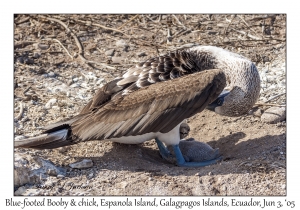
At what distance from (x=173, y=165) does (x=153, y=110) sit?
0.92 metres

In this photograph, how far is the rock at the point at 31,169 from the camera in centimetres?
523

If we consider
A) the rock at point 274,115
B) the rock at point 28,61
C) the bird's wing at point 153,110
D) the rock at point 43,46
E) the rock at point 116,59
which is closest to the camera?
the bird's wing at point 153,110

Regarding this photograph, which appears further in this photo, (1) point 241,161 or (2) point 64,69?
(2) point 64,69

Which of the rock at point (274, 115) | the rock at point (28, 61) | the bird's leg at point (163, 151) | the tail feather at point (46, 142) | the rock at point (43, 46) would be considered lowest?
A: the bird's leg at point (163, 151)

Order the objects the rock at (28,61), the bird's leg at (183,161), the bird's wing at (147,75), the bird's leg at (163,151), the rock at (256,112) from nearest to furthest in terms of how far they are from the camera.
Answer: the bird's wing at (147,75) < the bird's leg at (183,161) < the bird's leg at (163,151) < the rock at (256,112) < the rock at (28,61)

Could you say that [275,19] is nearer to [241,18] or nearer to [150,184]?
[241,18]

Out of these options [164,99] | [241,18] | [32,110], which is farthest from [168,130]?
[241,18]

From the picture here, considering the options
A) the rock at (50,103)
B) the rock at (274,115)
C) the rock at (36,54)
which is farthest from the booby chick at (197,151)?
the rock at (36,54)

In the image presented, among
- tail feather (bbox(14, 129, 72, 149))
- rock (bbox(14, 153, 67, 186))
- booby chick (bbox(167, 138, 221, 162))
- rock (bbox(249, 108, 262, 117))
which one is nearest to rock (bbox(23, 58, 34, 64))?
tail feather (bbox(14, 129, 72, 149))

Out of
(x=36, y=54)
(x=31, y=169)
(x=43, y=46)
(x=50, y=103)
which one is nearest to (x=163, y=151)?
(x=31, y=169)

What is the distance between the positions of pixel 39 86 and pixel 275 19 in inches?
170

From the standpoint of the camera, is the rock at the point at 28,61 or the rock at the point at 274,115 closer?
the rock at the point at 274,115

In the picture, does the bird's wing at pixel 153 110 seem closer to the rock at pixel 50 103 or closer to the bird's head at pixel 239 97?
the bird's head at pixel 239 97

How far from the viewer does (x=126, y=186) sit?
17.1 feet
